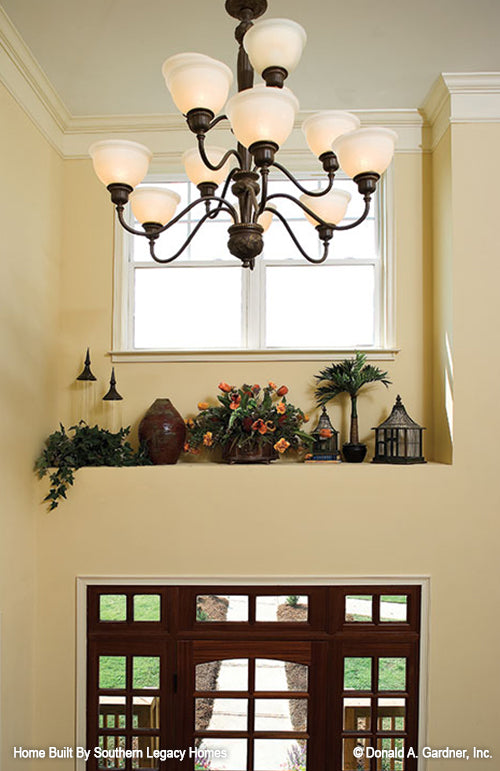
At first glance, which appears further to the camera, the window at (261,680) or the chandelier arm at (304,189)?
the window at (261,680)

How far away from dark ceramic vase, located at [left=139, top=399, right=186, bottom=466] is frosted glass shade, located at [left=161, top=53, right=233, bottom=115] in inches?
78.5

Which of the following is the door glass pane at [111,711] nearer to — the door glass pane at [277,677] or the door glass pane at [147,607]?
the door glass pane at [147,607]

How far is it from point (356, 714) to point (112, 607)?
4.68 feet

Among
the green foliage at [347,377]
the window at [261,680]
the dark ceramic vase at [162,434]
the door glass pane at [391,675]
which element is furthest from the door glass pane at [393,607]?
the dark ceramic vase at [162,434]

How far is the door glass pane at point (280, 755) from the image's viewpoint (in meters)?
3.26

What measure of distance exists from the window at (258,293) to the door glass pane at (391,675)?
5.77 ft

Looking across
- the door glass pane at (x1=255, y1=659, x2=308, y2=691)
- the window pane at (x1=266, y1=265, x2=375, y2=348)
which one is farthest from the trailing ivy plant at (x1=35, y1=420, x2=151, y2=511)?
the door glass pane at (x1=255, y1=659, x2=308, y2=691)

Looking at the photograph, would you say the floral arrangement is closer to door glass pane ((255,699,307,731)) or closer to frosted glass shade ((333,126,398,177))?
door glass pane ((255,699,307,731))

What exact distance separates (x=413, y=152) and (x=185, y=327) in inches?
67.3

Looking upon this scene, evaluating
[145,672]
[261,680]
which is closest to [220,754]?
[261,680]

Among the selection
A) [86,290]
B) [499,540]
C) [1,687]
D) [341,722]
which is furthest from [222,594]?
[86,290]

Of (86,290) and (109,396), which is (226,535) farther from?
(86,290)

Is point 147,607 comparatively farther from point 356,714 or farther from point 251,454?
point 356,714

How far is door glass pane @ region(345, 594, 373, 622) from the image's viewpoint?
3.32 m
